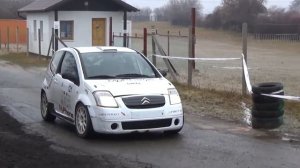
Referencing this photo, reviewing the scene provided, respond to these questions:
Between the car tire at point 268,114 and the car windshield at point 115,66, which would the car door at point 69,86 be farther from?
the car tire at point 268,114

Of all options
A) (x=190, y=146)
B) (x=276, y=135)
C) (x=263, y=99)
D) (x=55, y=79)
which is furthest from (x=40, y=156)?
(x=263, y=99)

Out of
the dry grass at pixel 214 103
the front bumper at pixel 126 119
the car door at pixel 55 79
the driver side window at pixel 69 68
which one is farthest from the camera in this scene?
the dry grass at pixel 214 103

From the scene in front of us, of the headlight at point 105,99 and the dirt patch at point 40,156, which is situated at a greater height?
the headlight at point 105,99

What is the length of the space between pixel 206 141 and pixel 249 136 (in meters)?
0.90

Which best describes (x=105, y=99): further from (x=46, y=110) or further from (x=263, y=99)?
(x=263, y=99)

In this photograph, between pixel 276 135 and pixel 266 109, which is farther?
pixel 266 109

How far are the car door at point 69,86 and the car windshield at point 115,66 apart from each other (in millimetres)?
233

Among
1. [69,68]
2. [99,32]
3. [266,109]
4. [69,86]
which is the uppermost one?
[99,32]

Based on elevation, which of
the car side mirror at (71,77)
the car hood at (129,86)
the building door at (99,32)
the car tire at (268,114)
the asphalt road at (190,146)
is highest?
the building door at (99,32)

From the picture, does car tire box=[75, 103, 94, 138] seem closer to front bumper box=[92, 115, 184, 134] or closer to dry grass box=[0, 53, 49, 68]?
front bumper box=[92, 115, 184, 134]

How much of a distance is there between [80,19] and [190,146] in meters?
27.2

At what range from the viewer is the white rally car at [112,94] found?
9.03 meters

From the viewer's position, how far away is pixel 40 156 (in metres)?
7.94

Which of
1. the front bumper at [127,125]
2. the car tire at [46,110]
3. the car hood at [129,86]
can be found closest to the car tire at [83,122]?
the front bumper at [127,125]
